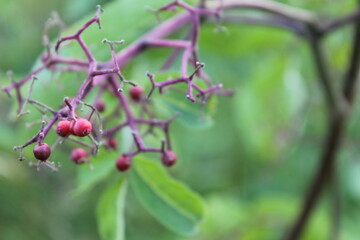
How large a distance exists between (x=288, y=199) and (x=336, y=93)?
0.87m

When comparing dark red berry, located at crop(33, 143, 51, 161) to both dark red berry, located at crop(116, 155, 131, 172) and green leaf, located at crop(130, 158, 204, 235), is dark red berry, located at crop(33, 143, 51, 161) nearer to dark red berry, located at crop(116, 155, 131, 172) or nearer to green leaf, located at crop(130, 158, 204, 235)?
dark red berry, located at crop(116, 155, 131, 172)

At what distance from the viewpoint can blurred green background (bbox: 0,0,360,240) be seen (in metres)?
2.36

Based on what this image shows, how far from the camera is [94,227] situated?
2.77 meters

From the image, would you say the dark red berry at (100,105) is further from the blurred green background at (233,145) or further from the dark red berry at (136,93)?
the blurred green background at (233,145)

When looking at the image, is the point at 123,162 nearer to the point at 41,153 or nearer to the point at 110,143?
the point at 110,143

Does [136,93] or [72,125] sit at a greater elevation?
[136,93]

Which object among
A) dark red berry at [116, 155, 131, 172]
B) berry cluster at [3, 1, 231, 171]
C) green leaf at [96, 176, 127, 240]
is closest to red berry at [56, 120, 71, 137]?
berry cluster at [3, 1, 231, 171]

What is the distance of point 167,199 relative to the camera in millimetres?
1392

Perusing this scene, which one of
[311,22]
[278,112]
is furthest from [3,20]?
[311,22]

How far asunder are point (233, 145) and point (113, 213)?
78.4 inches

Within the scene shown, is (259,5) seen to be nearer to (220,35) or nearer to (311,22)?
(311,22)

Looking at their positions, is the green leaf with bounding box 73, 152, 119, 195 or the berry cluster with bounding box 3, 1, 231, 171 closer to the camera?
the berry cluster with bounding box 3, 1, 231, 171

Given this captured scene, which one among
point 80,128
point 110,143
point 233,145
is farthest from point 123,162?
point 233,145

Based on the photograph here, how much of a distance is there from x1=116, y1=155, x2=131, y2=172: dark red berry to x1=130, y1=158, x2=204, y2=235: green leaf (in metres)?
0.09
